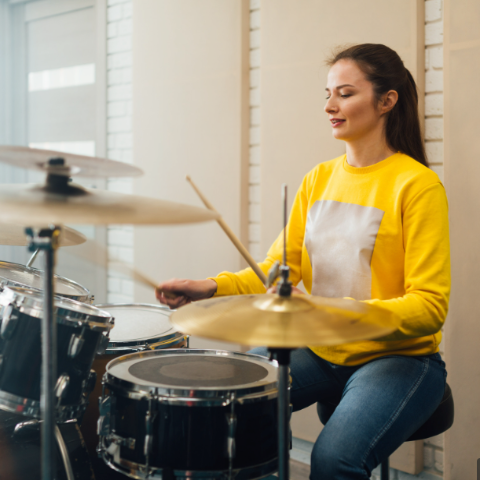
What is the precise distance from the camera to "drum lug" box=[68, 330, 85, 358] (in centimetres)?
114

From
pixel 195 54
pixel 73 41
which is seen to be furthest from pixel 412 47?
pixel 73 41

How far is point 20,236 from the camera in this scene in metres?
1.43

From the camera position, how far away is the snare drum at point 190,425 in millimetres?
977

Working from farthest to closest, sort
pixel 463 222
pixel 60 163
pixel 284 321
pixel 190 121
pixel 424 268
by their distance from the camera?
pixel 190 121
pixel 463 222
pixel 424 268
pixel 60 163
pixel 284 321

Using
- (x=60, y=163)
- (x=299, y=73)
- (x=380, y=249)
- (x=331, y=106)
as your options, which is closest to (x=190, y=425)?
(x=60, y=163)

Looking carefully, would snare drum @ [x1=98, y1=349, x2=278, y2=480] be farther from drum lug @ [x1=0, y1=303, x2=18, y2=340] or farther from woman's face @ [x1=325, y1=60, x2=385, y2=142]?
woman's face @ [x1=325, y1=60, x2=385, y2=142]

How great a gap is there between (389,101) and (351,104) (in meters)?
0.11

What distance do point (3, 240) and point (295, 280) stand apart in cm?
85

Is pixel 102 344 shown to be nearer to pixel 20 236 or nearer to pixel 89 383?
pixel 89 383

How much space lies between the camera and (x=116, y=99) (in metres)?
2.80

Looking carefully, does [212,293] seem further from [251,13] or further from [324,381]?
[251,13]

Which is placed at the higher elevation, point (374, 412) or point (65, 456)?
point (374, 412)

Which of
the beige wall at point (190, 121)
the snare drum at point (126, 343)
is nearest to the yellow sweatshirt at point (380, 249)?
the snare drum at point (126, 343)

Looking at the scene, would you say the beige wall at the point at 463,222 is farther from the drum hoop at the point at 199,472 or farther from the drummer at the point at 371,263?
the drum hoop at the point at 199,472
